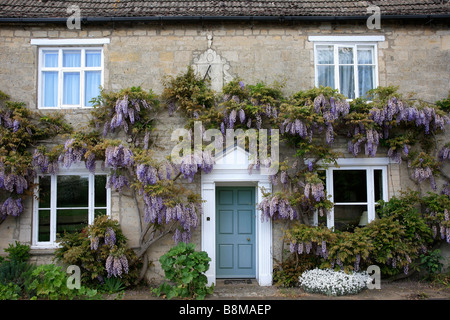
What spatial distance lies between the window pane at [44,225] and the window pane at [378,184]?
22.7 feet

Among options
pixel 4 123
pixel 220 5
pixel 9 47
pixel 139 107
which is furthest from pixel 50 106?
pixel 220 5

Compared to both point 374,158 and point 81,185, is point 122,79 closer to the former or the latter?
point 81,185

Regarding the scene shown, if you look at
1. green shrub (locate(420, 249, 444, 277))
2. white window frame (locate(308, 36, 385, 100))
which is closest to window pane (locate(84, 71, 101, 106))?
white window frame (locate(308, 36, 385, 100))

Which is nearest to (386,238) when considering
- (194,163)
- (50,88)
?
(194,163)

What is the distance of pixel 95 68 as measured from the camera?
7.64 metres

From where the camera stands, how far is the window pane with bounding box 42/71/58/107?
25.1 ft

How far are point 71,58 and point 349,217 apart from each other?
6.92m

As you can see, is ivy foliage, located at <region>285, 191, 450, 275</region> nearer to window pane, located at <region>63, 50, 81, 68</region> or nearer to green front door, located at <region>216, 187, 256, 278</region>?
green front door, located at <region>216, 187, 256, 278</region>

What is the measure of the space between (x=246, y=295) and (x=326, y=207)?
7.49ft

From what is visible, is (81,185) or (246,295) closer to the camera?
(246,295)

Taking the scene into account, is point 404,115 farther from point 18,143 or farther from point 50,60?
point 18,143

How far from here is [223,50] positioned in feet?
24.9

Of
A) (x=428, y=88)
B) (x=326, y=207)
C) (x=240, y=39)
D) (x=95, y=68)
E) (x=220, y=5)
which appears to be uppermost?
(x=220, y=5)

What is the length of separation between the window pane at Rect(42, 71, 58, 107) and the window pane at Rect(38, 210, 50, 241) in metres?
2.33
